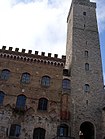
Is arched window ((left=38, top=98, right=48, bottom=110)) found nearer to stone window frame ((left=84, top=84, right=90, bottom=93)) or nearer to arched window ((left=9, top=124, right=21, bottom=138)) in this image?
arched window ((left=9, top=124, right=21, bottom=138))

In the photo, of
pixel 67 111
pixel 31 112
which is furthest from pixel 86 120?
pixel 31 112

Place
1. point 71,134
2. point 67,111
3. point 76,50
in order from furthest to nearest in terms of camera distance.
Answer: point 76,50 < point 67,111 < point 71,134

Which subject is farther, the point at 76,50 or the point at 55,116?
the point at 76,50

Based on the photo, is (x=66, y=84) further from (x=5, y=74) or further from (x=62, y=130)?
(x=5, y=74)

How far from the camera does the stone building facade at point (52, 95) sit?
26.5 metres

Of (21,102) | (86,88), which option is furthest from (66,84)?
(21,102)

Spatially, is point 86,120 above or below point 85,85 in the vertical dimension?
below

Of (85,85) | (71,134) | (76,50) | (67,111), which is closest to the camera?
(71,134)

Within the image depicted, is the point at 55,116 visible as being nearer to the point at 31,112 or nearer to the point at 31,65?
the point at 31,112

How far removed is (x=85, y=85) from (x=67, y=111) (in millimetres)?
4574

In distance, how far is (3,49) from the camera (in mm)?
31062

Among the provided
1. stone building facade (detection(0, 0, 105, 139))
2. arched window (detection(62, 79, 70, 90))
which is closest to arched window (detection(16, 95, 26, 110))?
stone building facade (detection(0, 0, 105, 139))

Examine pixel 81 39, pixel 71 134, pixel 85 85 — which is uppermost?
pixel 81 39

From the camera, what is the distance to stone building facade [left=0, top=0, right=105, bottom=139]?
26.5 metres
